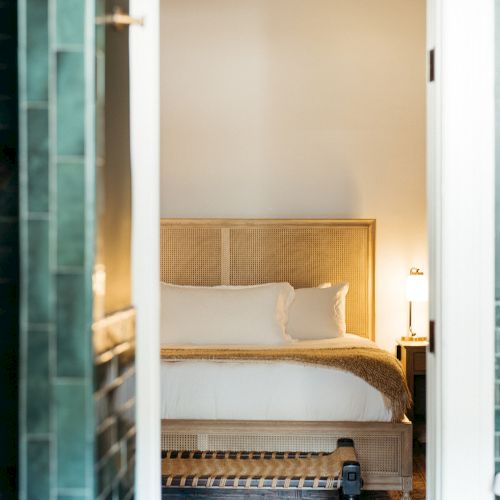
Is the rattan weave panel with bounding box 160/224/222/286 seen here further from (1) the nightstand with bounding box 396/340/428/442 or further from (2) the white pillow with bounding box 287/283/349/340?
(1) the nightstand with bounding box 396/340/428/442

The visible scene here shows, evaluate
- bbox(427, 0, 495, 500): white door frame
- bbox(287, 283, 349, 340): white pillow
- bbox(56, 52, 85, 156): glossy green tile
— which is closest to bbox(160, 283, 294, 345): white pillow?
bbox(287, 283, 349, 340): white pillow

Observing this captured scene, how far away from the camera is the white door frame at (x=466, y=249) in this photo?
5.98 ft

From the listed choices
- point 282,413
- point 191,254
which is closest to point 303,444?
point 282,413

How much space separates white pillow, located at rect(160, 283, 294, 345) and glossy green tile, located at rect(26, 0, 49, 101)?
3.00m

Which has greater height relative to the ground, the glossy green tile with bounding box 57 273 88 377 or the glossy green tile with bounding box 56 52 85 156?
the glossy green tile with bounding box 56 52 85 156

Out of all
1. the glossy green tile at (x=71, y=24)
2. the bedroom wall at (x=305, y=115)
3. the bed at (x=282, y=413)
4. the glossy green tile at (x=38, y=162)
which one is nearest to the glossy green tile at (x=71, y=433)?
the glossy green tile at (x=38, y=162)

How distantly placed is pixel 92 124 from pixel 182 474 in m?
2.19

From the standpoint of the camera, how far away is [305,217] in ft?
17.5

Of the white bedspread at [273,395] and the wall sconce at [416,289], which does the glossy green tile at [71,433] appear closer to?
the white bedspread at [273,395]

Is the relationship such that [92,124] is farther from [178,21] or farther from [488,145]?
[178,21]

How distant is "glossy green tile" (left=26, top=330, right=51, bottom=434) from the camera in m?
1.41

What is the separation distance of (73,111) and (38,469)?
2.50 ft

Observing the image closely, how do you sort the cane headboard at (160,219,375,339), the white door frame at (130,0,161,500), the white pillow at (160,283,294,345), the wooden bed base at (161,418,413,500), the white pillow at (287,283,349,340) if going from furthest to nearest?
the cane headboard at (160,219,375,339) < the white pillow at (287,283,349,340) < the white pillow at (160,283,294,345) < the wooden bed base at (161,418,413,500) < the white door frame at (130,0,161,500)

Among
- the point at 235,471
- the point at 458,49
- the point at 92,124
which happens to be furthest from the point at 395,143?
the point at 92,124
